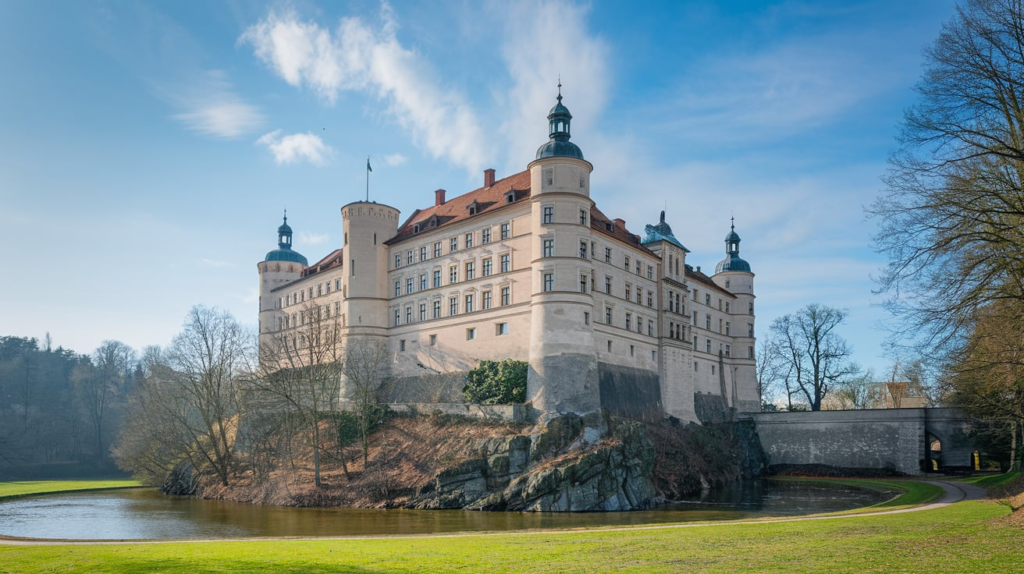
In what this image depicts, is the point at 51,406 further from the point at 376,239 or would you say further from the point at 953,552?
the point at 953,552

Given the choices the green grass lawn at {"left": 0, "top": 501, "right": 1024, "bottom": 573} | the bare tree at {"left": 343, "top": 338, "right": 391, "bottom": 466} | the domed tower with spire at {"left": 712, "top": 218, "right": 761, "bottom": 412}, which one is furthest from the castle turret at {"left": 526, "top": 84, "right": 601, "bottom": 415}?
the domed tower with spire at {"left": 712, "top": 218, "right": 761, "bottom": 412}

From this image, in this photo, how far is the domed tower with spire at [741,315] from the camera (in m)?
64.0

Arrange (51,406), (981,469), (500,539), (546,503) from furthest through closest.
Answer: (51,406)
(981,469)
(546,503)
(500,539)

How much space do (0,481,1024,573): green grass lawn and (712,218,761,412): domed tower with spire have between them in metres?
43.5

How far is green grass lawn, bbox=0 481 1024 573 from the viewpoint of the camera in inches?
522

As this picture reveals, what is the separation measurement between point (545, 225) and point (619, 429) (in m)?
12.5

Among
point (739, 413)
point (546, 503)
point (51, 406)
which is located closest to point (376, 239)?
point (546, 503)

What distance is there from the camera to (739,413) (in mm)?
61188

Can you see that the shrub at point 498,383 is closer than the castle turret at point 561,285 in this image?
No

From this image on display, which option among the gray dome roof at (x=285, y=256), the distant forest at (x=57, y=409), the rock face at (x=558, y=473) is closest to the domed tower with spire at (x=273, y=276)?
the gray dome roof at (x=285, y=256)

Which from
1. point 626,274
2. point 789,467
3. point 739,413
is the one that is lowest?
point 789,467

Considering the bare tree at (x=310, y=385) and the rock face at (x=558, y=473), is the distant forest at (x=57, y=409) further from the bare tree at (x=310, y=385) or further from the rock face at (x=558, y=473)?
the rock face at (x=558, y=473)

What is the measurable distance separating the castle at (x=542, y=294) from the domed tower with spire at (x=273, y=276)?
681 cm

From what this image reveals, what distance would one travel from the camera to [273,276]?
69.2 metres
